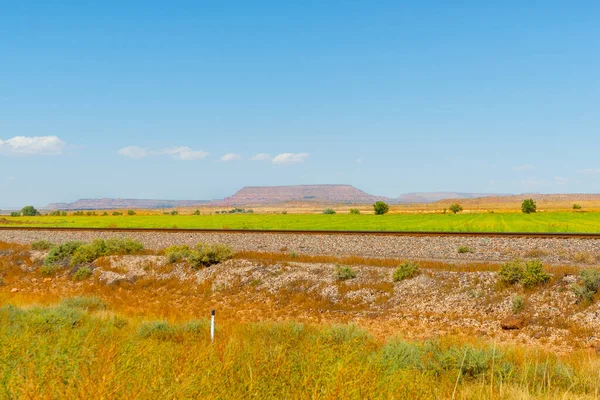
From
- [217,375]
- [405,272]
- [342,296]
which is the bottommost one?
[342,296]

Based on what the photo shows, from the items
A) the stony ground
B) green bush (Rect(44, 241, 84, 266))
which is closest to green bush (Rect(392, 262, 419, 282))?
the stony ground

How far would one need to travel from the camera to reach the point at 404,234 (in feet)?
103

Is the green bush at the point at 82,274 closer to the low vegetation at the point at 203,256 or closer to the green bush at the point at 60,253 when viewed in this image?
the green bush at the point at 60,253

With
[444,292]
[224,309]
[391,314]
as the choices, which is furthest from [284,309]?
[444,292]

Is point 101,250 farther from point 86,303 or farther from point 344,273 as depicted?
point 344,273

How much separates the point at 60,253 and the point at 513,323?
25.0 meters

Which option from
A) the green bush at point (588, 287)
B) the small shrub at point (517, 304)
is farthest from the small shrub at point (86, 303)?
the green bush at point (588, 287)

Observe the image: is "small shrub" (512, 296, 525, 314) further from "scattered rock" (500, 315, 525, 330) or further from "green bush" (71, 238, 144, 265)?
"green bush" (71, 238, 144, 265)

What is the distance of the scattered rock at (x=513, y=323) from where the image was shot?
1497 centimetres

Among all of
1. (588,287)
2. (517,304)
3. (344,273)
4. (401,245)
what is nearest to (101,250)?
(344,273)

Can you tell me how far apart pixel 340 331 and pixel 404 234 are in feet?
68.6

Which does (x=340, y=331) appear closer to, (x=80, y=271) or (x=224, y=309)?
(x=224, y=309)

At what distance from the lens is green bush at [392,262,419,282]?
19.3m

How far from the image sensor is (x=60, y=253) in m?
27.8
